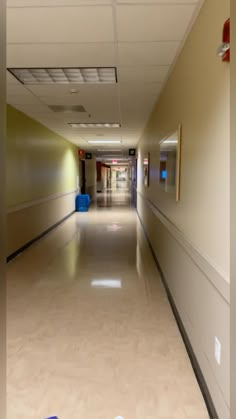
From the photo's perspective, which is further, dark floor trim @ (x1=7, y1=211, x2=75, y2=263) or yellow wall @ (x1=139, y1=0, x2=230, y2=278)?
dark floor trim @ (x1=7, y1=211, x2=75, y2=263)

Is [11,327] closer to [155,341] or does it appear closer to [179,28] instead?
[155,341]

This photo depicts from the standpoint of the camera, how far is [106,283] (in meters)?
4.58

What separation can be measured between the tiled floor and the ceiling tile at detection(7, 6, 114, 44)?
9.05ft

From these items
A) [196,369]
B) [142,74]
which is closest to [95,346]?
[196,369]

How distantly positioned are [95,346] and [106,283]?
67.6 inches

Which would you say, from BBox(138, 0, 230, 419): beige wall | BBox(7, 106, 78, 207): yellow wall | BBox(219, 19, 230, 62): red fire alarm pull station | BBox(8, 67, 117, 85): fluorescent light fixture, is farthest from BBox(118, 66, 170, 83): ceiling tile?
BBox(7, 106, 78, 207): yellow wall

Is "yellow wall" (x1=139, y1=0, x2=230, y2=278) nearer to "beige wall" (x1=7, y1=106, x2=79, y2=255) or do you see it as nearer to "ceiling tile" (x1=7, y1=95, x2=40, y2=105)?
"ceiling tile" (x1=7, y1=95, x2=40, y2=105)

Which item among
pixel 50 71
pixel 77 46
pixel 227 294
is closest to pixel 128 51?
pixel 77 46

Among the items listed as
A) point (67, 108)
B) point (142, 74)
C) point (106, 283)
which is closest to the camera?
point (142, 74)

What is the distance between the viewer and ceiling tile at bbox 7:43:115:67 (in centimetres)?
322

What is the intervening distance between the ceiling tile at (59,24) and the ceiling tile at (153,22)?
4.8 inches

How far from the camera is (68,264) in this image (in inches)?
219

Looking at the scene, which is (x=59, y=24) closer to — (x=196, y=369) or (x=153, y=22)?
(x=153, y=22)

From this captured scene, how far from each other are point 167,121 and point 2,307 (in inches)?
142
